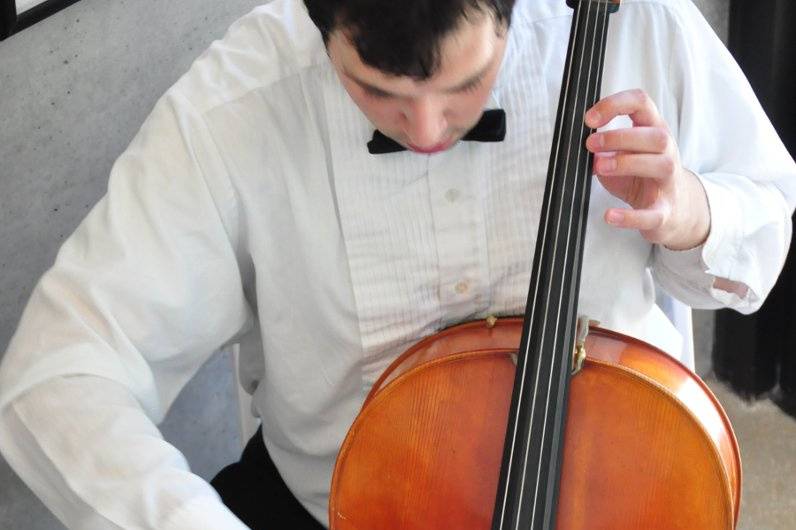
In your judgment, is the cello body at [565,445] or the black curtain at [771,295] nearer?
the cello body at [565,445]

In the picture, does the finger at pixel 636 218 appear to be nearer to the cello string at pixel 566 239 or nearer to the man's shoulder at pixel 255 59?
the cello string at pixel 566 239

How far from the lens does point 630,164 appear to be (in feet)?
3.34

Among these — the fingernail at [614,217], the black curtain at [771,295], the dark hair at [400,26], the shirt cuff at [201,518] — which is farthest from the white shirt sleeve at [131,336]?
the black curtain at [771,295]

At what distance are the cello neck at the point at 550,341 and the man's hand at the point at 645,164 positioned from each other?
3cm

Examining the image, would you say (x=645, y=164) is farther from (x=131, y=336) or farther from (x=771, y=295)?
(x=771, y=295)

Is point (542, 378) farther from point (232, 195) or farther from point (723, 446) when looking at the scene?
point (232, 195)

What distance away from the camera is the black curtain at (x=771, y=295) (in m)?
1.79

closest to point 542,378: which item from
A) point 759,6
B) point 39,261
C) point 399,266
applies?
point 399,266

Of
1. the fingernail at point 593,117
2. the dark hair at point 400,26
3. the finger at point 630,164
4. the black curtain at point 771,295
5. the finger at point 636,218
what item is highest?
the dark hair at point 400,26

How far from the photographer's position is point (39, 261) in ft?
4.41

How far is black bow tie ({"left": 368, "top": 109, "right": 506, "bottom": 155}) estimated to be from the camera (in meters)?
1.12

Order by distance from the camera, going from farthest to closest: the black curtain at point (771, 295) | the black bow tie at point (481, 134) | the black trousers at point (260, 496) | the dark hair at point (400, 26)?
the black curtain at point (771, 295)
the black trousers at point (260, 496)
the black bow tie at point (481, 134)
the dark hair at point (400, 26)

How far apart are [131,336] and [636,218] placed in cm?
46

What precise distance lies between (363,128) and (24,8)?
35cm
